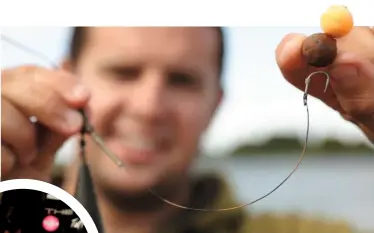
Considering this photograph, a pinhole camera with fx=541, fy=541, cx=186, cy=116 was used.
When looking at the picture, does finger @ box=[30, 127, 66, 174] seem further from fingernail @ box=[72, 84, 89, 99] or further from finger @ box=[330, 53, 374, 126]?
finger @ box=[330, 53, 374, 126]

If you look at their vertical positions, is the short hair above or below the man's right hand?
above

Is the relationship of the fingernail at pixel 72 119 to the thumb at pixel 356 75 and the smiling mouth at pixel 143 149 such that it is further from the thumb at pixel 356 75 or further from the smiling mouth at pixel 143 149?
the thumb at pixel 356 75

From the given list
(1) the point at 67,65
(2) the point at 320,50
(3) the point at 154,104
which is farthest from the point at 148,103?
(2) the point at 320,50

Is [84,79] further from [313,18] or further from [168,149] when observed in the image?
[313,18]

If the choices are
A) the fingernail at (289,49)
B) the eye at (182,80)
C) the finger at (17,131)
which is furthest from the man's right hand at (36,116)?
the fingernail at (289,49)

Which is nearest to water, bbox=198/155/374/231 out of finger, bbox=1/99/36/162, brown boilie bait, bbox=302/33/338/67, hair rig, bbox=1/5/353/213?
hair rig, bbox=1/5/353/213

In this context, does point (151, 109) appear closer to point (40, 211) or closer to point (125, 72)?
point (125, 72)
